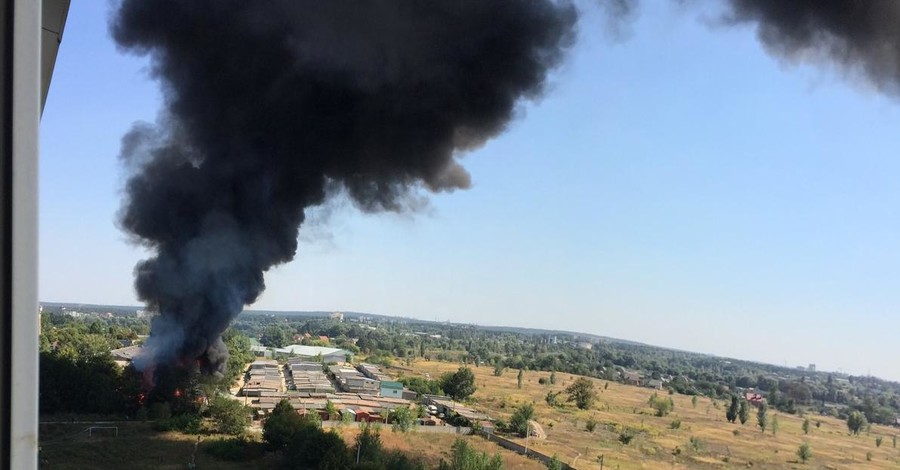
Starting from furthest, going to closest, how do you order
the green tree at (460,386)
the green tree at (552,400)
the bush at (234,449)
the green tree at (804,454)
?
the green tree at (552,400) → the green tree at (460,386) → the green tree at (804,454) → the bush at (234,449)

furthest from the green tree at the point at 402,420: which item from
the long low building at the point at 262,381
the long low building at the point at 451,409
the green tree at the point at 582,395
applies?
the green tree at the point at 582,395

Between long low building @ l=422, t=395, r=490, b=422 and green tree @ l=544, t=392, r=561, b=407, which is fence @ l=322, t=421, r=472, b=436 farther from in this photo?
green tree @ l=544, t=392, r=561, b=407

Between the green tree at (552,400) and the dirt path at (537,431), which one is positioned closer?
the dirt path at (537,431)

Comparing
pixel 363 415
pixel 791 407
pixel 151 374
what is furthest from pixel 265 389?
pixel 791 407

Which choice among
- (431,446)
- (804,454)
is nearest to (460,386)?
(431,446)

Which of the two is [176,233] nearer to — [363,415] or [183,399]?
[183,399]

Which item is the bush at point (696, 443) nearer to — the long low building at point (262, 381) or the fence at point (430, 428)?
the fence at point (430, 428)

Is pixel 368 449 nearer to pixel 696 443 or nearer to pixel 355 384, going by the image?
pixel 696 443
